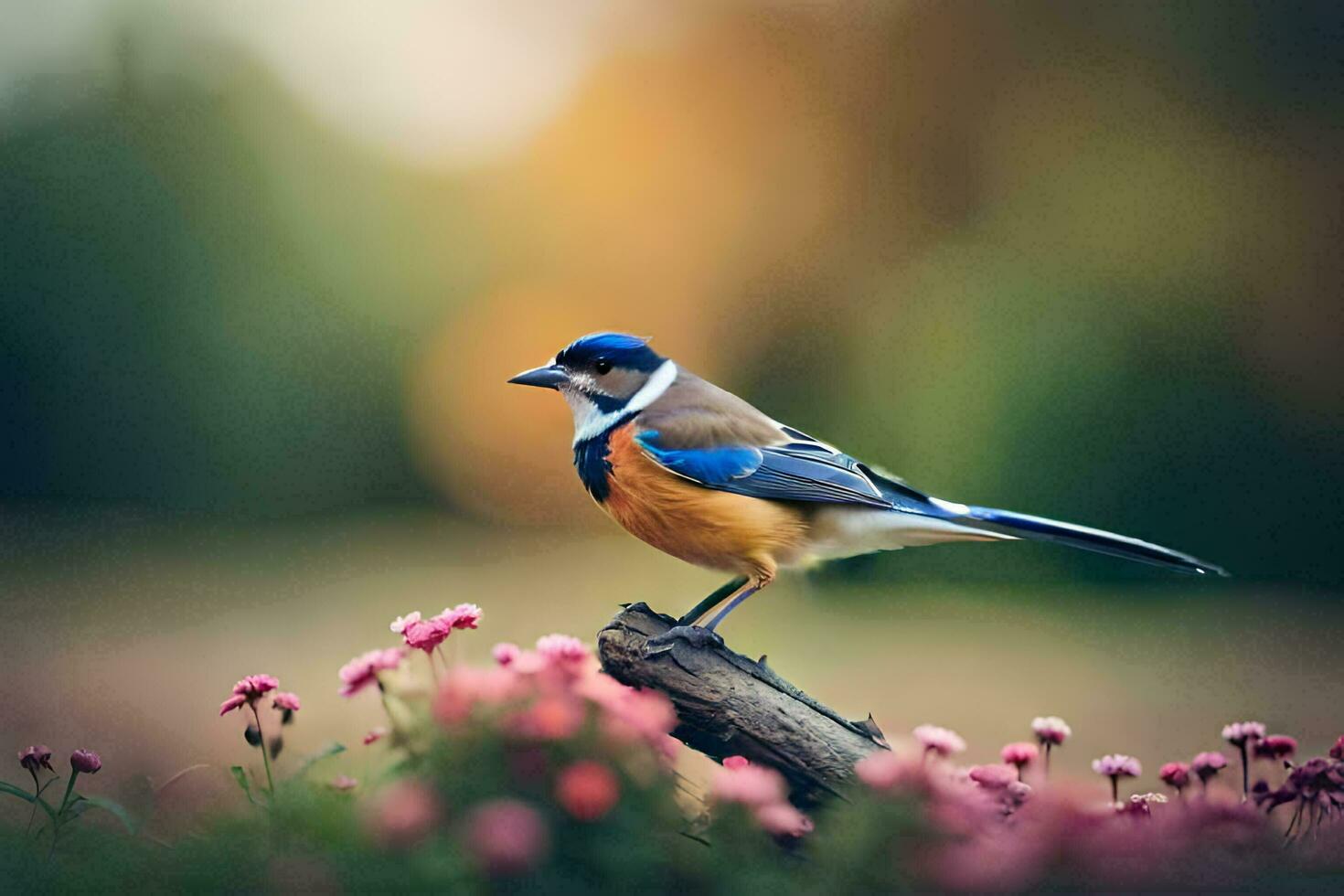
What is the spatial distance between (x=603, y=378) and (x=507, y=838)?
153 centimetres

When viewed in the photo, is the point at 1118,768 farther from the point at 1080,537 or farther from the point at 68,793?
the point at 68,793

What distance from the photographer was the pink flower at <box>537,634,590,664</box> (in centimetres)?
182

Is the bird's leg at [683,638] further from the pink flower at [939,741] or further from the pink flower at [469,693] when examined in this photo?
the pink flower at [469,693]

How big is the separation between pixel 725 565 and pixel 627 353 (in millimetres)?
506

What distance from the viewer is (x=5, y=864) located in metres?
1.21

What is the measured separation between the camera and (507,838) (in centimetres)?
125

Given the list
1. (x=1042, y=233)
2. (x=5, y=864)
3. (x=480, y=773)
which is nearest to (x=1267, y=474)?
(x=1042, y=233)

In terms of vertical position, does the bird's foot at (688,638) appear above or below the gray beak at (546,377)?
below

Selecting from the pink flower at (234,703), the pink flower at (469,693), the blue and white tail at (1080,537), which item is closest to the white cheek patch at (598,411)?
the blue and white tail at (1080,537)

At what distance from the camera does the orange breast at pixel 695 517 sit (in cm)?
256

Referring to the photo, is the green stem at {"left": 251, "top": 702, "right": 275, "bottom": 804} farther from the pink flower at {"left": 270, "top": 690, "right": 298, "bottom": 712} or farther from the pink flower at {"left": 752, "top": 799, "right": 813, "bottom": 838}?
the pink flower at {"left": 752, "top": 799, "right": 813, "bottom": 838}

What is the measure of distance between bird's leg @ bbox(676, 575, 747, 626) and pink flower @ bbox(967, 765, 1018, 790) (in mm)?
709

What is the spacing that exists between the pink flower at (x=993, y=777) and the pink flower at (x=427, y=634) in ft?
2.76

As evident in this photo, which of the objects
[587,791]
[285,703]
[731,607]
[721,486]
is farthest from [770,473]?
[587,791]
